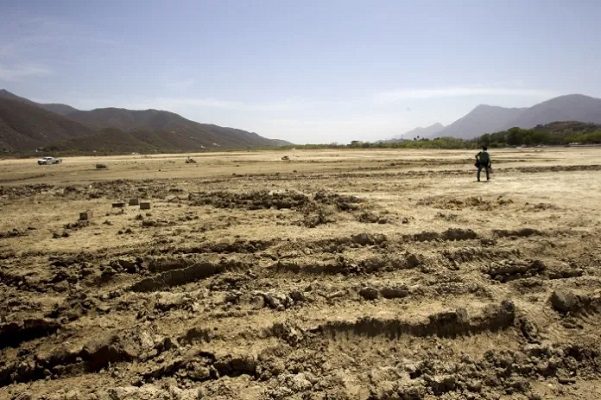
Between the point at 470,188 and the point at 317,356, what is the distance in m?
11.4

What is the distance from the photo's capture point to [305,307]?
593 cm

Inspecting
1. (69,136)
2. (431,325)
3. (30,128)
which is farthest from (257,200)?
(69,136)

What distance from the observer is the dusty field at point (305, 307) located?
4824 mm

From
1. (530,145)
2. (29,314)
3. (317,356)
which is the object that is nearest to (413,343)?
(317,356)

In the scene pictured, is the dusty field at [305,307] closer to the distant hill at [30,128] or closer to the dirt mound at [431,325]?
the dirt mound at [431,325]

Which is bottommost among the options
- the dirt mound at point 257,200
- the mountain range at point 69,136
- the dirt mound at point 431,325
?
the dirt mound at point 431,325

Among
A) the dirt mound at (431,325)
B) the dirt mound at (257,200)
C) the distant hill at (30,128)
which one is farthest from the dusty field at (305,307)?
the distant hill at (30,128)

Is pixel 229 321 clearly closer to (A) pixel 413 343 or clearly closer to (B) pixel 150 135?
(A) pixel 413 343

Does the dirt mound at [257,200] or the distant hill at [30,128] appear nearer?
the dirt mound at [257,200]

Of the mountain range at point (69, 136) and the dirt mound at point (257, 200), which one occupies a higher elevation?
the mountain range at point (69, 136)

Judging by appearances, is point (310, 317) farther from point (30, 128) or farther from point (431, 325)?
point (30, 128)

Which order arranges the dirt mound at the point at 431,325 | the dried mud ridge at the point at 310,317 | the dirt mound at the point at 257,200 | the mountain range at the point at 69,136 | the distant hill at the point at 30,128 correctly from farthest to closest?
the distant hill at the point at 30,128 < the mountain range at the point at 69,136 < the dirt mound at the point at 257,200 < the dirt mound at the point at 431,325 < the dried mud ridge at the point at 310,317

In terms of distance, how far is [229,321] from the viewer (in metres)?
5.59

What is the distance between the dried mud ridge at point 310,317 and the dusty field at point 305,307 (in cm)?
2
